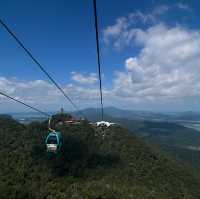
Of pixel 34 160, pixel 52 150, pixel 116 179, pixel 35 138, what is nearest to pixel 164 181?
pixel 116 179

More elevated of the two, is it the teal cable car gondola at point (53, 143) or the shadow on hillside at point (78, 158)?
the teal cable car gondola at point (53, 143)

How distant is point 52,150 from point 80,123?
332 feet

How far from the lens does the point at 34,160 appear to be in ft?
287

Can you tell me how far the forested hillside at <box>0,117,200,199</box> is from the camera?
66.8 m

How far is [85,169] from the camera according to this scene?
8544 centimetres

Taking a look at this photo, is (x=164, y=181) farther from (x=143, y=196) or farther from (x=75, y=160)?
(x=75, y=160)

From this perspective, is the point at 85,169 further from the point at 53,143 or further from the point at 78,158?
the point at 53,143

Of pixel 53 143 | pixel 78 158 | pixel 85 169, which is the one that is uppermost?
pixel 53 143

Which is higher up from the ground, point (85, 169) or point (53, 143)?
point (53, 143)

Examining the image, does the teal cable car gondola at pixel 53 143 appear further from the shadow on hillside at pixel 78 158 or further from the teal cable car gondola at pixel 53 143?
the shadow on hillside at pixel 78 158

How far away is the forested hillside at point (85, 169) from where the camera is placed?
66.8m

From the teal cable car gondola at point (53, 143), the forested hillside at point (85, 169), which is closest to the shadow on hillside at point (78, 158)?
the forested hillside at point (85, 169)

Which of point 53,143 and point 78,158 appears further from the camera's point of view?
point 78,158

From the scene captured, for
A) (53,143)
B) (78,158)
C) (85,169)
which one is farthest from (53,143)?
(78,158)
